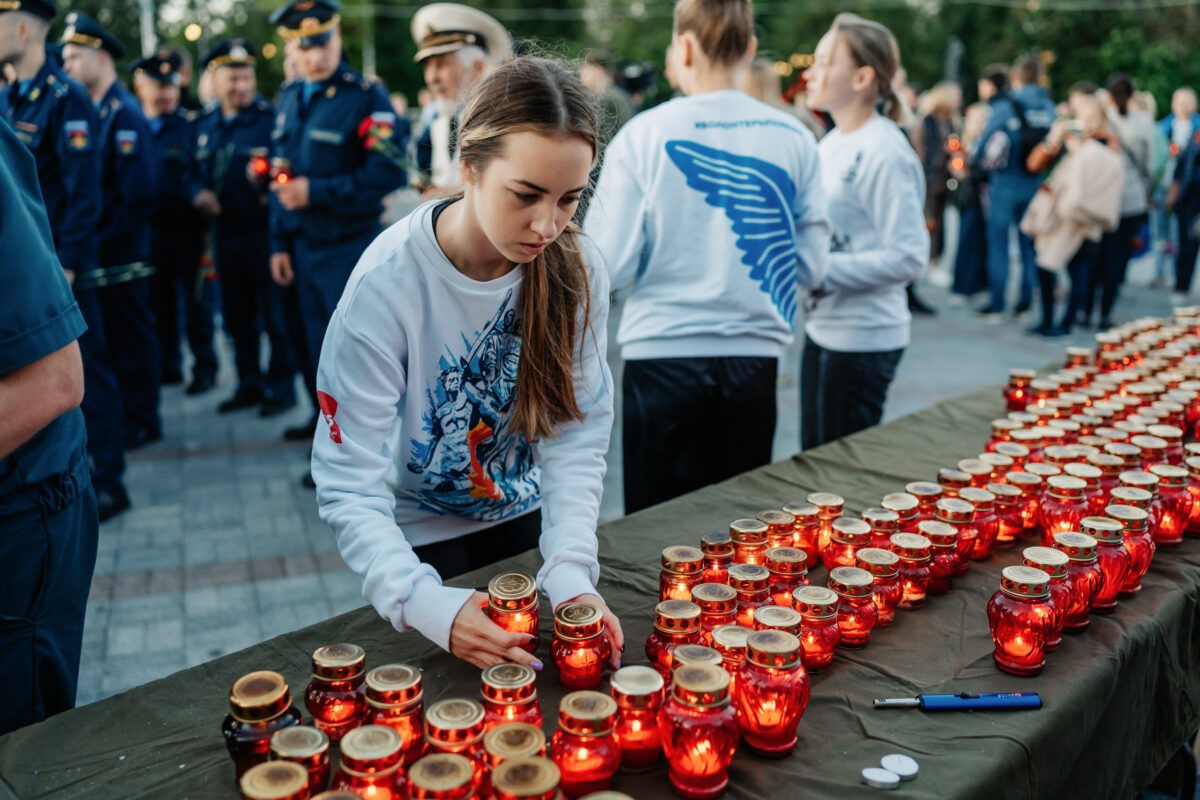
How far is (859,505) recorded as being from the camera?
2133 millimetres

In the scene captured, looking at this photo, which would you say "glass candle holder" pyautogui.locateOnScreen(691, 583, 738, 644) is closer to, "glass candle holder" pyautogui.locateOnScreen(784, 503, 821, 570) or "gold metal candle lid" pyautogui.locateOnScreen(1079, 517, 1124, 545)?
"glass candle holder" pyautogui.locateOnScreen(784, 503, 821, 570)

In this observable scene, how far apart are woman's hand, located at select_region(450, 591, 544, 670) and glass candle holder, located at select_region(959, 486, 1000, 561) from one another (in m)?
0.92

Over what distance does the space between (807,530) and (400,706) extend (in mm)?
899

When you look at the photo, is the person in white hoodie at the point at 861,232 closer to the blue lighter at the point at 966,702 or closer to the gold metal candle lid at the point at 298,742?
the blue lighter at the point at 966,702

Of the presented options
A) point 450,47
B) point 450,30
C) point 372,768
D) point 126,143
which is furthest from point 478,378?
point 126,143

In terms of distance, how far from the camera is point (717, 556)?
64.4 inches

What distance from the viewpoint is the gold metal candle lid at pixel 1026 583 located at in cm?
142

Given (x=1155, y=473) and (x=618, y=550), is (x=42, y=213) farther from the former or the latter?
(x=1155, y=473)

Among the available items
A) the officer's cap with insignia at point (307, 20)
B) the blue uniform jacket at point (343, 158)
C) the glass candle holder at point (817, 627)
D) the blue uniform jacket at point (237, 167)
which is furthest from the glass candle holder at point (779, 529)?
the blue uniform jacket at point (237, 167)

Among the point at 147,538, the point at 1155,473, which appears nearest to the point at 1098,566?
the point at 1155,473

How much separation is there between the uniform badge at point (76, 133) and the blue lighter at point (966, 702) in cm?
407

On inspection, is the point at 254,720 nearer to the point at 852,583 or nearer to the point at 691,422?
the point at 852,583

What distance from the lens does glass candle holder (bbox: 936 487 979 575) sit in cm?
173

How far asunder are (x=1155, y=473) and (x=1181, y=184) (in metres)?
9.42
